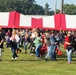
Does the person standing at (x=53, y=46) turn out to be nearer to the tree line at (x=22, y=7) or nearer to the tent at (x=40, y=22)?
the tent at (x=40, y=22)

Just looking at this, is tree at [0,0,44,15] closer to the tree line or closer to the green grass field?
the tree line

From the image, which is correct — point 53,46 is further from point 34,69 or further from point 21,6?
point 21,6

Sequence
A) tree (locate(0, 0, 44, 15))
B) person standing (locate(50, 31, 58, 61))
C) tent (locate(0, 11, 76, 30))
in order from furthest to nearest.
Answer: tree (locate(0, 0, 44, 15))
tent (locate(0, 11, 76, 30))
person standing (locate(50, 31, 58, 61))

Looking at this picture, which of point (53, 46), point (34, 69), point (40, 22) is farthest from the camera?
point (40, 22)

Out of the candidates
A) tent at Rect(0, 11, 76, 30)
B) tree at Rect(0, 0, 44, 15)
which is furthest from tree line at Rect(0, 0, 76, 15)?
tent at Rect(0, 11, 76, 30)

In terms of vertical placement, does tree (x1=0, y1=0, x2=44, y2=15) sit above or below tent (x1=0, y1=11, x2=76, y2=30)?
above

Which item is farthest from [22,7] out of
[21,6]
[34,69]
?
[34,69]

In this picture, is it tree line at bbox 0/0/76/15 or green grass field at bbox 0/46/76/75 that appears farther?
tree line at bbox 0/0/76/15

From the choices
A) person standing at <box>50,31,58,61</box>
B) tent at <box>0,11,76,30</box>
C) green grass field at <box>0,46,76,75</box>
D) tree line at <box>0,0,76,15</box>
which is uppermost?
tree line at <box>0,0,76,15</box>

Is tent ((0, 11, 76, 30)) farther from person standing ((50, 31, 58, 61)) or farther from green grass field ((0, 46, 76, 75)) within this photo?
green grass field ((0, 46, 76, 75))

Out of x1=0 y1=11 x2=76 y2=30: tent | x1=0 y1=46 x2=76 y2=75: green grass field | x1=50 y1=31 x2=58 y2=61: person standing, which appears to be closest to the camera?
x1=0 y1=46 x2=76 y2=75: green grass field

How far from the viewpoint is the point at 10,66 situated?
1547 centimetres

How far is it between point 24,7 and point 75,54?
133 m

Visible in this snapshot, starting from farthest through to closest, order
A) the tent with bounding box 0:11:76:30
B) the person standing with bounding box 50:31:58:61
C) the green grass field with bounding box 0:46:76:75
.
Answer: the tent with bounding box 0:11:76:30 → the person standing with bounding box 50:31:58:61 → the green grass field with bounding box 0:46:76:75
